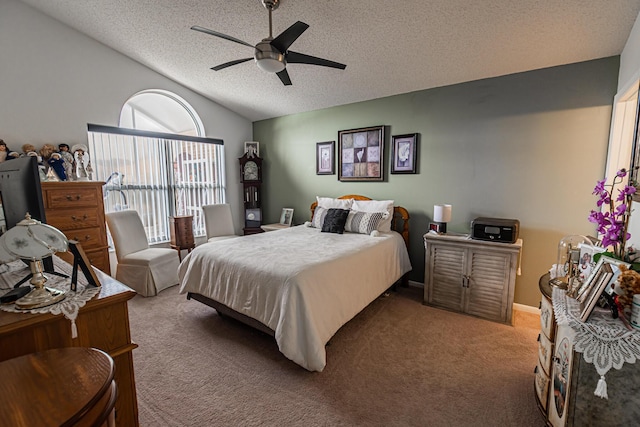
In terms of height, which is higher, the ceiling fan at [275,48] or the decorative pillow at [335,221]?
the ceiling fan at [275,48]

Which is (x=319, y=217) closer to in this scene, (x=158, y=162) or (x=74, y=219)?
(x=158, y=162)

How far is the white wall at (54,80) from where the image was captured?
3076mm

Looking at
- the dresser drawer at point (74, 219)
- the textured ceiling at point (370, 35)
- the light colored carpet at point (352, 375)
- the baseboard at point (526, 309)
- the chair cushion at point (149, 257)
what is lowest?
the light colored carpet at point (352, 375)

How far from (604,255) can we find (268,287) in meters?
2.04

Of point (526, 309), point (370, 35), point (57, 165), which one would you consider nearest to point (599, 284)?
point (526, 309)

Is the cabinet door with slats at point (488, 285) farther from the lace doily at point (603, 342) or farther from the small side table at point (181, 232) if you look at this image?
the small side table at point (181, 232)

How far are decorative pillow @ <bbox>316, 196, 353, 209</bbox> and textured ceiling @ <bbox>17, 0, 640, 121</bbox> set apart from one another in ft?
4.71

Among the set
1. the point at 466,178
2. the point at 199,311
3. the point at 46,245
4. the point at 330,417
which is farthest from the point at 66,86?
the point at 466,178

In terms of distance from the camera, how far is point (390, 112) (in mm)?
3834

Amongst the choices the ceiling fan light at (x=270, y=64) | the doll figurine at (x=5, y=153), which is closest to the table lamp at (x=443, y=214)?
the ceiling fan light at (x=270, y=64)

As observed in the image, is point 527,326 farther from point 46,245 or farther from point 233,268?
point 46,245

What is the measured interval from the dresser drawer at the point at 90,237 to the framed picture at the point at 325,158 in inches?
117

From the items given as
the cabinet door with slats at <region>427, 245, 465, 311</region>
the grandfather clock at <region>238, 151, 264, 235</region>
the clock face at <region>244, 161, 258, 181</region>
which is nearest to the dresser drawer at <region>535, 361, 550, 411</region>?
the cabinet door with slats at <region>427, 245, 465, 311</region>

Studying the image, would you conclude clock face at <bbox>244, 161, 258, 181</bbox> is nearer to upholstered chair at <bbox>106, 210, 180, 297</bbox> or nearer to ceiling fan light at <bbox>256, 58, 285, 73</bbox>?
upholstered chair at <bbox>106, 210, 180, 297</bbox>
